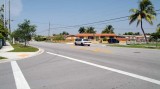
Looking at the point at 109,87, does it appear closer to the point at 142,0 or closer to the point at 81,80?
the point at 81,80

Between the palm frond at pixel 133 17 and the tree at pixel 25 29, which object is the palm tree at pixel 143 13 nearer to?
the palm frond at pixel 133 17

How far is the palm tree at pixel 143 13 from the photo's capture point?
54.8m

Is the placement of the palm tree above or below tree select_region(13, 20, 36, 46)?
above

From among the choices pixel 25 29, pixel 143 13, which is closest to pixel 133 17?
pixel 143 13

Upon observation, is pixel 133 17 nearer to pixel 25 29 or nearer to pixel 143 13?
pixel 143 13

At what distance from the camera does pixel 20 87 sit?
8078 mm

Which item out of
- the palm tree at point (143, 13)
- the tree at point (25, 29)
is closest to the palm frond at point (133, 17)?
the palm tree at point (143, 13)

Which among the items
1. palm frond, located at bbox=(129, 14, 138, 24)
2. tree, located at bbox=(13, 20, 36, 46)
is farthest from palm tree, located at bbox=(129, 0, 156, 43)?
tree, located at bbox=(13, 20, 36, 46)

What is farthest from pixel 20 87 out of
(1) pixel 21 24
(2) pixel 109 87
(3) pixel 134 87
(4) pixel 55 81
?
(1) pixel 21 24

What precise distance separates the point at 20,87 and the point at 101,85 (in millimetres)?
2722

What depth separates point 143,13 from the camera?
181 feet

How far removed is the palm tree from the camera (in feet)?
180

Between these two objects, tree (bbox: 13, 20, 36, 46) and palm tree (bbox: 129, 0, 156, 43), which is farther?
palm tree (bbox: 129, 0, 156, 43)

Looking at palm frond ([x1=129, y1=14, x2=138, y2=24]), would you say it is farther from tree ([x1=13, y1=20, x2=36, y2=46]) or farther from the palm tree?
tree ([x1=13, y1=20, x2=36, y2=46])
